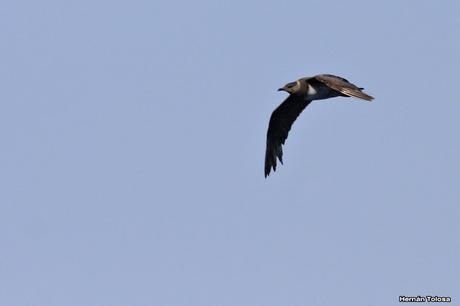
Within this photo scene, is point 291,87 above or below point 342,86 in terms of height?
above

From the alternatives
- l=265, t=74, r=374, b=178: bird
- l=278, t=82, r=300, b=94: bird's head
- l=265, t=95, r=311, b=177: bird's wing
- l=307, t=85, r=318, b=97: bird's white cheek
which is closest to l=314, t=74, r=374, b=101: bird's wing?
l=265, t=74, r=374, b=178: bird

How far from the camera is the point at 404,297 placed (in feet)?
74.5

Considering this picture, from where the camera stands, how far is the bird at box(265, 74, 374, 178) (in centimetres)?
2656

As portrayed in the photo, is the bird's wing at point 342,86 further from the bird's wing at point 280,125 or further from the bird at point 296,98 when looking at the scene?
the bird's wing at point 280,125

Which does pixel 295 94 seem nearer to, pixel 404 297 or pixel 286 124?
pixel 286 124

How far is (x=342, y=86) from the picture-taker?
86.7 feet

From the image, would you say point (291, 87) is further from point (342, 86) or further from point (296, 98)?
point (342, 86)

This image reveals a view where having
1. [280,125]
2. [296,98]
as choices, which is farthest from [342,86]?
[280,125]

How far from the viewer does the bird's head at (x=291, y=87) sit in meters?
29.1

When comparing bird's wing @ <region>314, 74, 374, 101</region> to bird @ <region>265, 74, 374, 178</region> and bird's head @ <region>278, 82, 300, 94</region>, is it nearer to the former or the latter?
bird @ <region>265, 74, 374, 178</region>

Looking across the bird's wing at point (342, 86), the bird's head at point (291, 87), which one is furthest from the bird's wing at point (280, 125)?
the bird's wing at point (342, 86)

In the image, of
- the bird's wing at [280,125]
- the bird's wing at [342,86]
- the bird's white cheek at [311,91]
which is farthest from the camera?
the bird's wing at [280,125]

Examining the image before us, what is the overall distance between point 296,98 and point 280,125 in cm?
155

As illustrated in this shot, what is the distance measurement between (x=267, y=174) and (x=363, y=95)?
26.3ft
